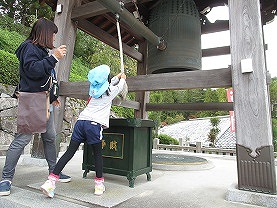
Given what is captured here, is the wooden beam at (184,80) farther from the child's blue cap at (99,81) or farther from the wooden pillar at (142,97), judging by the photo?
the wooden pillar at (142,97)

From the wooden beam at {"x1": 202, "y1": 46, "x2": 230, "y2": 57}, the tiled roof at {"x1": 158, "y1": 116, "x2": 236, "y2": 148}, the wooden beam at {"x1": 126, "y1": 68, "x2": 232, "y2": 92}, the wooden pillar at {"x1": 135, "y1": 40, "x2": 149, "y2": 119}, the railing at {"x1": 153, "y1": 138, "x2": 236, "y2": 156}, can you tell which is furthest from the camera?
the tiled roof at {"x1": 158, "y1": 116, "x2": 236, "y2": 148}

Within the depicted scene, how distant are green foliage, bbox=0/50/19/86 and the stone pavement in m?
4.90

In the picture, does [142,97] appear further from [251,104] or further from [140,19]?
[251,104]

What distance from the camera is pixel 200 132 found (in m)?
15.5

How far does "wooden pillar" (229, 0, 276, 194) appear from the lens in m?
2.03

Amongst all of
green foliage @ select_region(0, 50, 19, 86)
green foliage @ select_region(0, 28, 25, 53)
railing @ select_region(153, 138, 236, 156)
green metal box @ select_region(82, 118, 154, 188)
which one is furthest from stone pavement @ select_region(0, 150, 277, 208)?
green foliage @ select_region(0, 28, 25, 53)

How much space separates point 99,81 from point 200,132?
1434 centimetres

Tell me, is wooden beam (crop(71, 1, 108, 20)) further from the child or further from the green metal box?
the green metal box

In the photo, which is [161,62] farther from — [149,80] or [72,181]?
[72,181]

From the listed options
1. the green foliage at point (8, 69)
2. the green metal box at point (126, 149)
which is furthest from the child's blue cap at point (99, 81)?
the green foliage at point (8, 69)

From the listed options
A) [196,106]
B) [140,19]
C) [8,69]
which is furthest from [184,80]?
[8,69]

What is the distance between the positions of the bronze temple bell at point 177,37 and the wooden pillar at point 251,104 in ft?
3.99

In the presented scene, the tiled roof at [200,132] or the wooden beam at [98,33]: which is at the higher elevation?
the wooden beam at [98,33]

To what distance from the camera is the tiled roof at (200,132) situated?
13375 mm
